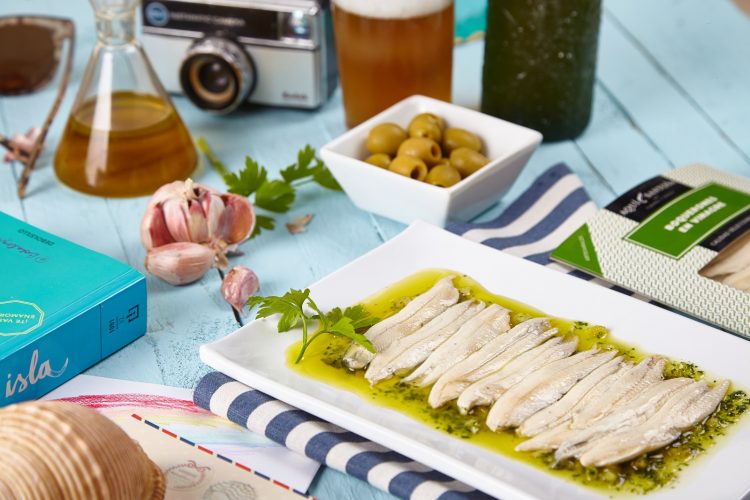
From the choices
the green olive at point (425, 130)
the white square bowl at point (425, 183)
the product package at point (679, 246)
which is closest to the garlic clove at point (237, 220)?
the white square bowl at point (425, 183)

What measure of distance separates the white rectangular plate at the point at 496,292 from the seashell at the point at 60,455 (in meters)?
0.18

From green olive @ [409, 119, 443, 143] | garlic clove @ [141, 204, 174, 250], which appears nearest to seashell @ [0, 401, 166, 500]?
garlic clove @ [141, 204, 174, 250]

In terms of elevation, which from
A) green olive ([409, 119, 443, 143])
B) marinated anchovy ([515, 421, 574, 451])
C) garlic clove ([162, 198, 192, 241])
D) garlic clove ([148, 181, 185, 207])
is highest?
green olive ([409, 119, 443, 143])

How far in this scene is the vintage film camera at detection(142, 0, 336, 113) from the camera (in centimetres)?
141

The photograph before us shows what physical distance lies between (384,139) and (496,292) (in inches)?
10.8

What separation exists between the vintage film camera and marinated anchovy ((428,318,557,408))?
578 millimetres

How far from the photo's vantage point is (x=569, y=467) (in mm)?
826

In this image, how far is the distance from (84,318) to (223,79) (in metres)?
→ 0.57

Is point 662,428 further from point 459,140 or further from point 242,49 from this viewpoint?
point 242,49

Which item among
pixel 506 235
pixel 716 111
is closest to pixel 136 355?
pixel 506 235

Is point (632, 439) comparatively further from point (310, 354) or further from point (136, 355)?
point (136, 355)

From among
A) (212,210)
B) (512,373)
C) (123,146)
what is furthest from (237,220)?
(512,373)

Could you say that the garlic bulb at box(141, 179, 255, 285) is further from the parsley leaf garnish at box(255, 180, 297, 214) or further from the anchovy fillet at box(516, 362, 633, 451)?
the anchovy fillet at box(516, 362, 633, 451)

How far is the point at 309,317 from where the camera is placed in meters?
1.01
